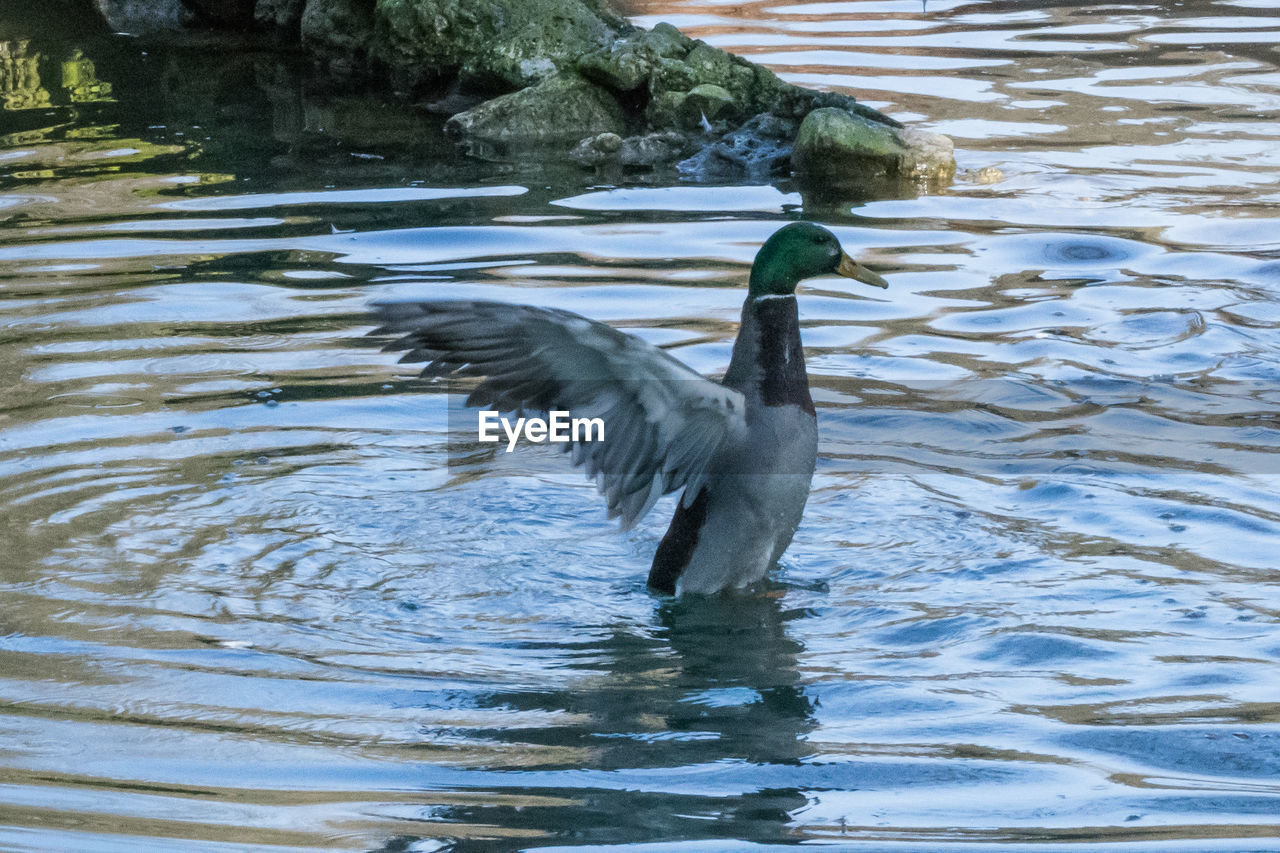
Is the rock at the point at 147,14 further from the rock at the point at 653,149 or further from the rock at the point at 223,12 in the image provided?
the rock at the point at 653,149

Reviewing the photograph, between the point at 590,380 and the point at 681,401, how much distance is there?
30cm

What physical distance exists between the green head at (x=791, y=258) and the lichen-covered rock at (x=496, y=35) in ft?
22.7

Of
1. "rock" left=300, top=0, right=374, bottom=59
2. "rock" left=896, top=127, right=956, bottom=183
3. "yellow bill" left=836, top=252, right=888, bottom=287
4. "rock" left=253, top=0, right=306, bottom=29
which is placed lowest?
"yellow bill" left=836, top=252, right=888, bottom=287

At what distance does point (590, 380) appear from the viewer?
14.3 feet

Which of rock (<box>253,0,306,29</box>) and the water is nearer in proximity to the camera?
the water

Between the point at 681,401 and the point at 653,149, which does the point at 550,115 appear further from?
the point at 681,401

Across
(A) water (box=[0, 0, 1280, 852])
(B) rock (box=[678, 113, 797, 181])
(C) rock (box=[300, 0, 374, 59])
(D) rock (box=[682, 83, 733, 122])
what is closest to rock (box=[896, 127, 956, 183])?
(A) water (box=[0, 0, 1280, 852])

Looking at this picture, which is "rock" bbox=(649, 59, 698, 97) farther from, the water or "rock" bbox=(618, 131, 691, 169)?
the water

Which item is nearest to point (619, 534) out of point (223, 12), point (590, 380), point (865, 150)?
point (590, 380)

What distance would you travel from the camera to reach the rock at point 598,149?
10820mm

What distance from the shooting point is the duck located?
4160mm

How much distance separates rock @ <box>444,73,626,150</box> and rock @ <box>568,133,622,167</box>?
57cm

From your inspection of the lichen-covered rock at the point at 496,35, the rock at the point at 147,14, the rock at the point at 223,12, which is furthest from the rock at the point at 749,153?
the rock at the point at 147,14

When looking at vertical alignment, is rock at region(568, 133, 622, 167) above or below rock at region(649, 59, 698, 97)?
below
